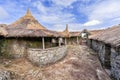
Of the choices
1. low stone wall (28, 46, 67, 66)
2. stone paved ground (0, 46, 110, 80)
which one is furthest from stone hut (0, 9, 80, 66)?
stone paved ground (0, 46, 110, 80)

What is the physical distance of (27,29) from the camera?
16.6 m

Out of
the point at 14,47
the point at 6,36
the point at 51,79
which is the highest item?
the point at 6,36

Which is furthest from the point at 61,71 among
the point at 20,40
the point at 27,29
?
the point at 27,29

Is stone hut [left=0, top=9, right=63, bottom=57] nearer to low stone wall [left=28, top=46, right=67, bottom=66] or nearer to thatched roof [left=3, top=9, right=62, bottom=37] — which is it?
thatched roof [left=3, top=9, right=62, bottom=37]

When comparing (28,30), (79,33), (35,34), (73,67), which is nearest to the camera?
(73,67)

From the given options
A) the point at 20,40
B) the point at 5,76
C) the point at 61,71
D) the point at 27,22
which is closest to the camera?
the point at 5,76

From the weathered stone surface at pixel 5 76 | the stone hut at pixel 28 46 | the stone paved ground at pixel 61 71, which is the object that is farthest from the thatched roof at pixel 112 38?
the weathered stone surface at pixel 5 76

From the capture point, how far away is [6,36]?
49.9 ft

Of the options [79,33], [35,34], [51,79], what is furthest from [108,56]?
[79,33]

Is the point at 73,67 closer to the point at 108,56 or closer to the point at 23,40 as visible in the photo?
the point at 108,56

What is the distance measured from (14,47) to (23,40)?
1.28m

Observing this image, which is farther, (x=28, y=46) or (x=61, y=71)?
(x=28, y=46)

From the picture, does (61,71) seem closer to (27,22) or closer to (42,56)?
(42,56)

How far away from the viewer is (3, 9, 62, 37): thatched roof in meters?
15.3
